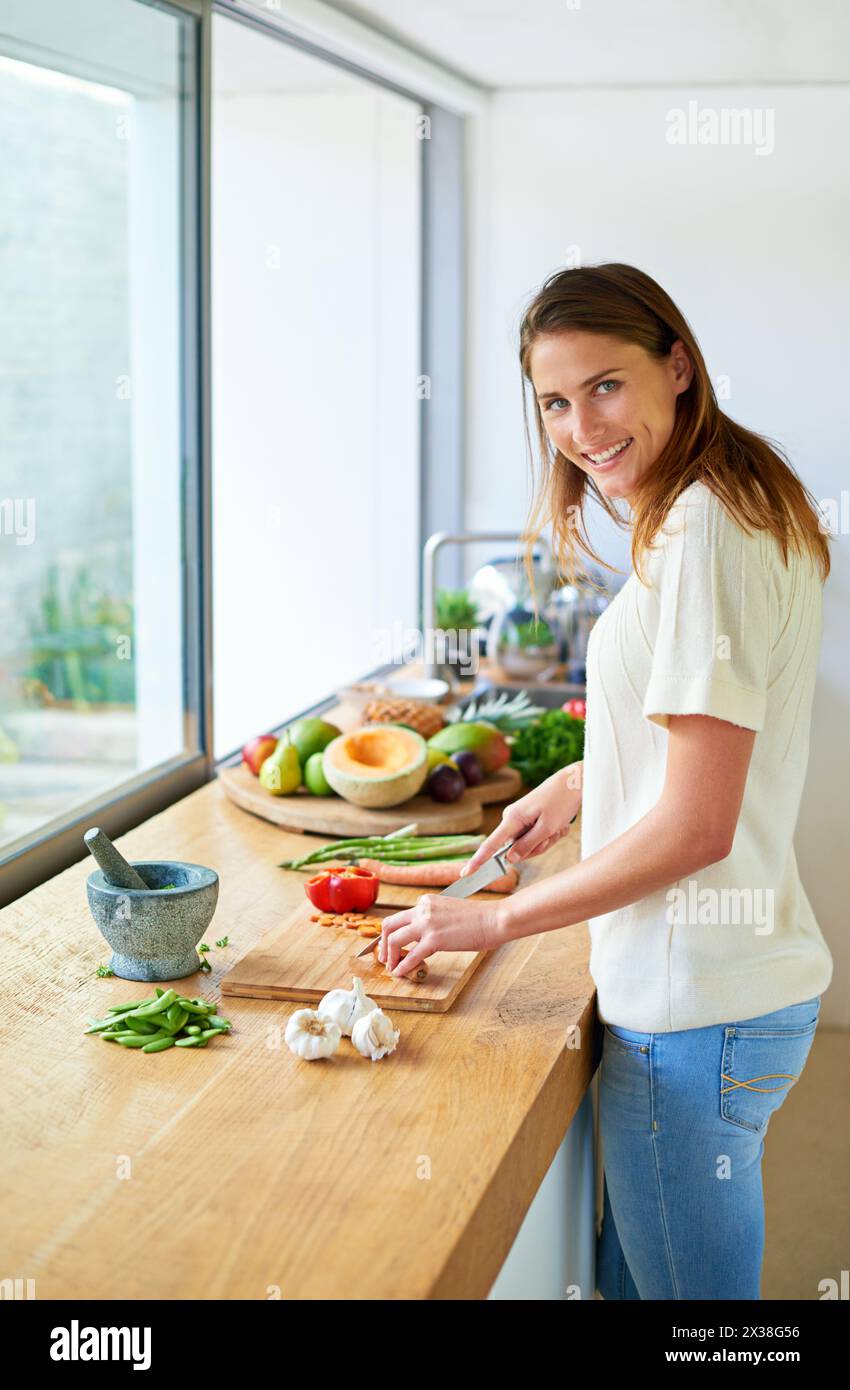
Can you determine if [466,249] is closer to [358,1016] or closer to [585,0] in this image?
[585,0]

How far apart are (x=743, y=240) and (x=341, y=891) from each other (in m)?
2.23

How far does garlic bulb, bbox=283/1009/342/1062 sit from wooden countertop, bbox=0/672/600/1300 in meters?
0.01

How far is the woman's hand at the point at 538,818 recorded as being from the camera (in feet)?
5.14

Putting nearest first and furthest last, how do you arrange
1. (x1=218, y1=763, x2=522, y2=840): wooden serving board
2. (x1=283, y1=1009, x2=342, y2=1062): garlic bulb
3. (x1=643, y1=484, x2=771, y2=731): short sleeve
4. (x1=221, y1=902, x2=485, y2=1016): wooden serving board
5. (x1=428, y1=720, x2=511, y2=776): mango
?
(x1=643, y1=484, x2=771, y2=731): short sleeve → (x1=283, y1=1009, x2=342, y2=1062): garlic bulb → (x1=221, y1=902, x2=485, y2=1016): wooden serving board → (x1=218, y1=763, x2=522, y2=840): wooden serving board → (x1=428, y1=720, x2=511, y2=776): mango

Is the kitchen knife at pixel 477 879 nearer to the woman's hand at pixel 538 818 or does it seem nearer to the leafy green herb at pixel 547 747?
the woman's hand at pixel 538 818

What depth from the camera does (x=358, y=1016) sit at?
125 cm

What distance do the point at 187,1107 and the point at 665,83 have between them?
2768 millimetres

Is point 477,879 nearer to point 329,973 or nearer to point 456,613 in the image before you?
point 329,973

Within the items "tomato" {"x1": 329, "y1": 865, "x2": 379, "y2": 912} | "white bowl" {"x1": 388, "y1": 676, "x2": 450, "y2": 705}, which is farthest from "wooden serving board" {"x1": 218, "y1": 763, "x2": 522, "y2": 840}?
"white bowl" {"x1": 388, "y1": 676, "x2": 450, "y2": 705}

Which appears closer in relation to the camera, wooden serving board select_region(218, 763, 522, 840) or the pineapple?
wooden serving board select_region(218, 763, 522, 840)

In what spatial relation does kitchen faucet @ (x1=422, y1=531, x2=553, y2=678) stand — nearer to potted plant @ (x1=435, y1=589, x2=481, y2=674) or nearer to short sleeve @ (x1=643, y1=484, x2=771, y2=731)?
potted plant @ (x1=435, y1=589, x2=481, y2=674)

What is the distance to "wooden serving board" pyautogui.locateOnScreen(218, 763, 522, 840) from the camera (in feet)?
6.24

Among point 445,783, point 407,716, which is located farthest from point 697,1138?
point 407,716
